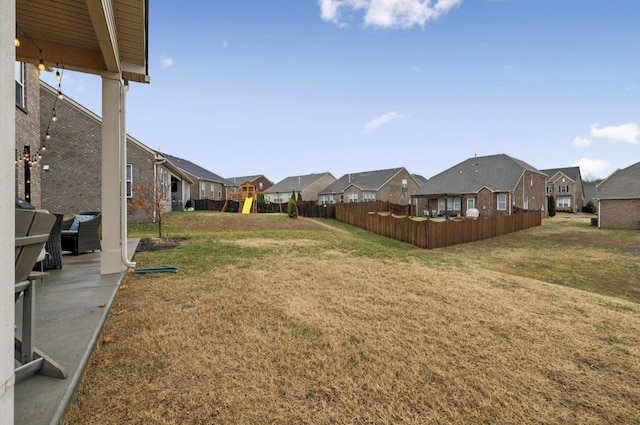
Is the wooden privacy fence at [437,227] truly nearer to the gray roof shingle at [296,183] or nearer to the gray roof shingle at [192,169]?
the gray roof shingle at [192,169]

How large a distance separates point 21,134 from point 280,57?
15.9 meters

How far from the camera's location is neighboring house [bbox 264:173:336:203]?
165 feet

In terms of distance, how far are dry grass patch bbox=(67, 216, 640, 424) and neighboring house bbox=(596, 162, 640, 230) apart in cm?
2385

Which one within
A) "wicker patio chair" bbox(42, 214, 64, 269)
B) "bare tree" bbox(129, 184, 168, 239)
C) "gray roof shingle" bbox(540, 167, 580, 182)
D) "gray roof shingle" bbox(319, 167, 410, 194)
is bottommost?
"wicker patio chair" bbox(42, 214, 64, 269)

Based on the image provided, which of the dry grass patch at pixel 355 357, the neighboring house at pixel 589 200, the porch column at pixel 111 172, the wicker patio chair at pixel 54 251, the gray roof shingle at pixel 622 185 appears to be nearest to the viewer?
the dry grass patch at pixel 355 357

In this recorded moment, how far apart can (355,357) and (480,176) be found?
33610mm

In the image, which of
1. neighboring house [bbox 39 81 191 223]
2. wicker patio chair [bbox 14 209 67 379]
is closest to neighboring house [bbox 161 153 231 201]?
neighboring house [bbox 39 81 191 223]

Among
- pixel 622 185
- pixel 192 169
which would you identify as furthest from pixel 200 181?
pixel 622 185

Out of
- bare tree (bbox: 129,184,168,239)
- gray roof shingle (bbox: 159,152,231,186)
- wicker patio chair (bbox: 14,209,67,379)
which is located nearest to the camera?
wicker patio chair (bbox: 14,209,67,379)

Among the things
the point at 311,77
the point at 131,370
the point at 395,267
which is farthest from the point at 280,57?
the point at 131,370

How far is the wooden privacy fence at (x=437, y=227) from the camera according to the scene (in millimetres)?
13852

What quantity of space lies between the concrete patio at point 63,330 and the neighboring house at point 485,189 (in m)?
31.3

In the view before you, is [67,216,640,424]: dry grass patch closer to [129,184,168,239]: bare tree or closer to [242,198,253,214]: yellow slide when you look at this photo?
[129,184,168,239]: bare tree
